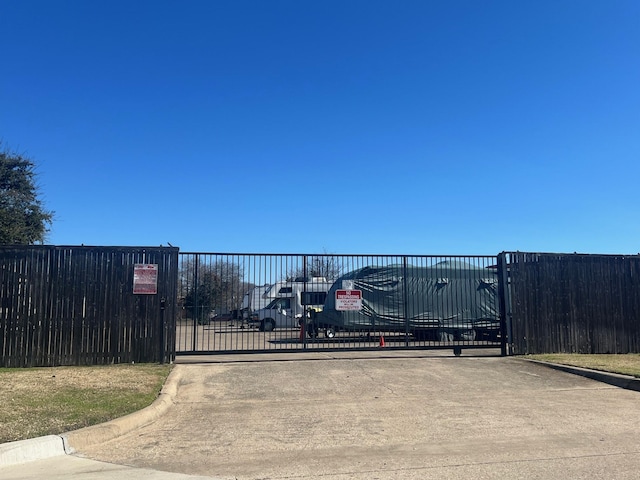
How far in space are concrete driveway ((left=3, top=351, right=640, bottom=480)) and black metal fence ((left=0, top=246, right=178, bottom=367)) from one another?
137 cm

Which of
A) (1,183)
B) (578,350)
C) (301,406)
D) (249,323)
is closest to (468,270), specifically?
(578,350)

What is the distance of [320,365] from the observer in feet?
40.5

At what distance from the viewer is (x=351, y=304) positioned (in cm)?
Result: 1391

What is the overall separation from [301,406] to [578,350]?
29.9 feet

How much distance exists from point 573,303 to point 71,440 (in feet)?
41.6

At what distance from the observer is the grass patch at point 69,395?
657 centimetres

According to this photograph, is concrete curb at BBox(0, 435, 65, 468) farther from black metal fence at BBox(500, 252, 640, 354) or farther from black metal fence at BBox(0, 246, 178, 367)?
black metal fence at BBox(500, 252, 640, 354)

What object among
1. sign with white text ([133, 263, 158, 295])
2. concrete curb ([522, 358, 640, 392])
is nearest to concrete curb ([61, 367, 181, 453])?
sign with white text ([133, 263, 158, 295])

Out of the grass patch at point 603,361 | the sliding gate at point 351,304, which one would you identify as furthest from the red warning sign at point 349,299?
the grass patch at point 603,361

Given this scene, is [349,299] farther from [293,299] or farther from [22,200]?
[22,200]

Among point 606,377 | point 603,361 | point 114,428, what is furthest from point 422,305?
point 114,428

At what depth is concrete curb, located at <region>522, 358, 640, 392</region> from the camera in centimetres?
991

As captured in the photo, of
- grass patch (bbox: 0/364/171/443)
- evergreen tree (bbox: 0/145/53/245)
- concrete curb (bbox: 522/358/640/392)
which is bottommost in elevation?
concrete curb (bbox: 522/358/640/392)

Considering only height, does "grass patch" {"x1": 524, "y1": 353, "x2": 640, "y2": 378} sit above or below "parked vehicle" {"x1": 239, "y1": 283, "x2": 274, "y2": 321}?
below
